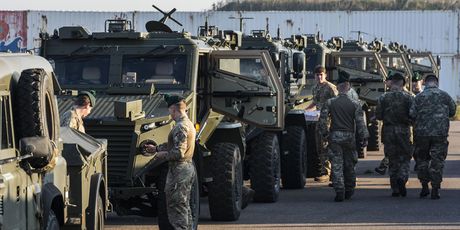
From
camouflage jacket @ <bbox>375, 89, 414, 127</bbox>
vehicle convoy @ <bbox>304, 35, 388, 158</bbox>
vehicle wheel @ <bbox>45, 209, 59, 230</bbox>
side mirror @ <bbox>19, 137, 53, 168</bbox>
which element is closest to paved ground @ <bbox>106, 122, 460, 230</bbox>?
camouflage jacket @ <bbox>375, 89, 414, 127</bbox>

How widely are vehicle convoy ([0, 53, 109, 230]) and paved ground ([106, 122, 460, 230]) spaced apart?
403 centimetres

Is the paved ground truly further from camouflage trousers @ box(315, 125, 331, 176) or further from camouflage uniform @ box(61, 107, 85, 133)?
camouflage uniform @ box(61, 107, 85, 133)

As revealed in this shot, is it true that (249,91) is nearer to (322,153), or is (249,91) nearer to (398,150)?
(398,150)

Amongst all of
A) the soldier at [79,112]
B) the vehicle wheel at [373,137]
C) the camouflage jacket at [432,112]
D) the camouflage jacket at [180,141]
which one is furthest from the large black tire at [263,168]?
the vehicle wheel at [373,137]

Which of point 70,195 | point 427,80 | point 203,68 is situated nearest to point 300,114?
point 427,80

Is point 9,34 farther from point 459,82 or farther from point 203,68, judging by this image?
point 203,68

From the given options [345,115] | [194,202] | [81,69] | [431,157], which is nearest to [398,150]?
[431,157]

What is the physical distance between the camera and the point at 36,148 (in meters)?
8.45

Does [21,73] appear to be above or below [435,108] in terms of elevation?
above

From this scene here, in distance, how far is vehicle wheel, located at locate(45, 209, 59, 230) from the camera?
957cm

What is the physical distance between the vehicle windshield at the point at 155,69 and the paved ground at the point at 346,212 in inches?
66.5

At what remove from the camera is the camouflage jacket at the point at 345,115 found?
17438mm

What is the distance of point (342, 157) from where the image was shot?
1762 cm

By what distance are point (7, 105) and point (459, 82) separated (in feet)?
175
